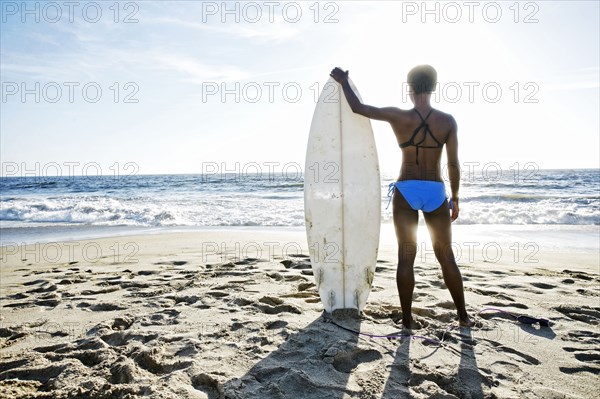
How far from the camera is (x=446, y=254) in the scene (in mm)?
2635

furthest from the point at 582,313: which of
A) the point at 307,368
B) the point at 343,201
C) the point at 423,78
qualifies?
the point at 307,368

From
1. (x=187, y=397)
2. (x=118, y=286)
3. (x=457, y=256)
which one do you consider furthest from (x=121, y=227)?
(x=187, y=397)

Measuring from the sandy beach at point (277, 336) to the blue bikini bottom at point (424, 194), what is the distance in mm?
816

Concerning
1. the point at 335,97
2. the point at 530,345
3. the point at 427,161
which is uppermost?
the point at 335,97

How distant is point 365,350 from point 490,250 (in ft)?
13.2

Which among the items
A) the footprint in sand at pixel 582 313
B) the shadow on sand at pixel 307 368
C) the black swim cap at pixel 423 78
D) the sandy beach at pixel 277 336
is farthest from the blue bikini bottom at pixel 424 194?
the footprint in sand at pixel 582 313

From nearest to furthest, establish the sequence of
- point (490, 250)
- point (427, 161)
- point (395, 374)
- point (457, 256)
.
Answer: point (395, 374), point (427, 161), point (457, 256), point (490, 250)

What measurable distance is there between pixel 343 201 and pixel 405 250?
2.29 feet

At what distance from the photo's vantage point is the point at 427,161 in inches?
105

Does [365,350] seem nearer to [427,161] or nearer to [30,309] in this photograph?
[427,161]

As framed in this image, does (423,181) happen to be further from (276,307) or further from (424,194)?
(276,307)

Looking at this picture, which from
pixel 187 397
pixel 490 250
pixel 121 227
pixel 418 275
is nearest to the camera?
pixel 187 397

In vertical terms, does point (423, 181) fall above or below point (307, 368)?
above

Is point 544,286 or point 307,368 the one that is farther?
point 544,286
